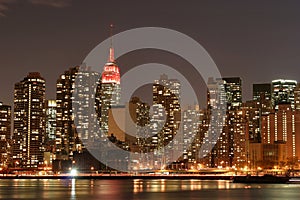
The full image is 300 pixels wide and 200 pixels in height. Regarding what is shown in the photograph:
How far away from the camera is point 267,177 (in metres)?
123

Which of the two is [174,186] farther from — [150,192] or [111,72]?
[111,72]

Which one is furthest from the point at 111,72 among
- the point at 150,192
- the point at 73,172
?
the point at 150,192

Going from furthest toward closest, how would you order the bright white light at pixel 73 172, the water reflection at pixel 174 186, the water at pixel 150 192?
the bright white light at pixel 73 172
the water reflection at pixel 174 186
the water at pixel 150 192

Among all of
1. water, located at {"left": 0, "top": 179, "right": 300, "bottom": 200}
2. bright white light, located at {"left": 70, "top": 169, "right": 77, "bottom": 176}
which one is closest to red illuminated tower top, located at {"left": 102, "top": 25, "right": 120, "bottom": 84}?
bright white light, located at {"left": 70, "top": 169, "right": 77, "bottom": 176}

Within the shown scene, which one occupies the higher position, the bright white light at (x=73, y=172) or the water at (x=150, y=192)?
the bright white light at (x=73, y=172)

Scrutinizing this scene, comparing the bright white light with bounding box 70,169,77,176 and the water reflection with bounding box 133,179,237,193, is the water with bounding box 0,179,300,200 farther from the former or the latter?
the bright white light with bounding box 70,169,77,176

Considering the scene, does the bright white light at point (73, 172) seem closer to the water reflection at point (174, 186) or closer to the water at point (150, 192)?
the water reflection at point (174, 186)

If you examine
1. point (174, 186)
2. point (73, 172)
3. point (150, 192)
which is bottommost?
point (174, 186)

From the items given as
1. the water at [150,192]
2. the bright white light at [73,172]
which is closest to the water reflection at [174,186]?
the water at [150,192]

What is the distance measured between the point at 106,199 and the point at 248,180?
203 ft

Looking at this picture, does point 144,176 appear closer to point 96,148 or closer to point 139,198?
point 96,148

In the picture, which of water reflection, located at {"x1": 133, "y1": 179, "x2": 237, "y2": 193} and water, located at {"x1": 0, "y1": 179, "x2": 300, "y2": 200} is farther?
water reflection, located at {"x1": 133, "y1": 179, "x2": 237, "y2": 193}

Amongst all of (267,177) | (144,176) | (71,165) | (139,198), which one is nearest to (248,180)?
(267,177)

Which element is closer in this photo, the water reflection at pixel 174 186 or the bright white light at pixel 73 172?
the water reflection at pixel 174 186
